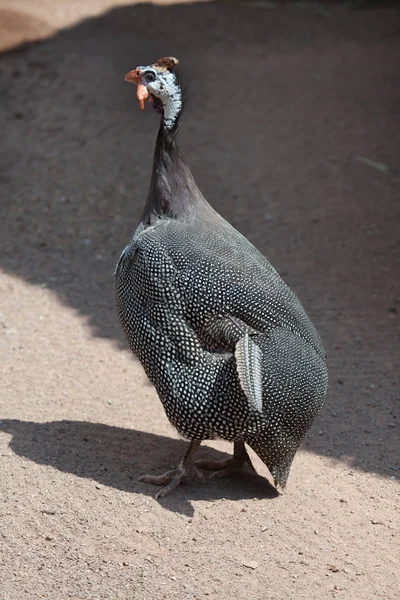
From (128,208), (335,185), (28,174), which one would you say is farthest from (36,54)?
(335,185)

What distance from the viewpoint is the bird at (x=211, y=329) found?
4.02 meters

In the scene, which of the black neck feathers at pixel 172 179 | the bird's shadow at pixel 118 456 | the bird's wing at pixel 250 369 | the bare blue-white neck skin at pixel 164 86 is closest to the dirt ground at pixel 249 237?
the bird's shadow at pixel 118 456

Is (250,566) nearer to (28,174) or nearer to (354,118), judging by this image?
(28,174)

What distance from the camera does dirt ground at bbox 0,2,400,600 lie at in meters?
3.83

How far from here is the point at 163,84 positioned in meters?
4.27

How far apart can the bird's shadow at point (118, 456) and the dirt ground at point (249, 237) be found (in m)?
0.01

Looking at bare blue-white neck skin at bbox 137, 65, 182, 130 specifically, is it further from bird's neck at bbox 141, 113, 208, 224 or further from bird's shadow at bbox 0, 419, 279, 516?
bird's shadow at bbox 0, 419, 279, 516

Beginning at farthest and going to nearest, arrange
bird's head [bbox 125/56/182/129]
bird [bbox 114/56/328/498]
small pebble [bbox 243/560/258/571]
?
bird's head [bbox 125/56/182/129] < bird [bbox 114/56/328/498] < small pebble [bbox 243/560/258/571]

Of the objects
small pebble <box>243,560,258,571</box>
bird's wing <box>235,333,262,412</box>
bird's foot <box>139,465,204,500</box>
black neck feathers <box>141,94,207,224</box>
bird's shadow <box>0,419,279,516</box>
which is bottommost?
bird's shadow <box>0,419,279,516</box>

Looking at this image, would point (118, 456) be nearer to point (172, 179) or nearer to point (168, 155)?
point (172, 179)

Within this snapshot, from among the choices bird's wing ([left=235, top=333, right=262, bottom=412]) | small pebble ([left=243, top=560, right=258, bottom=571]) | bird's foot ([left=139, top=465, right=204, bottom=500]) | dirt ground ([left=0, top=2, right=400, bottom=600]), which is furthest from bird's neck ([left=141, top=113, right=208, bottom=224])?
small pebble ([left=243, top=560, right=258, bottom=571])

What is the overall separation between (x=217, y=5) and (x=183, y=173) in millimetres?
8126

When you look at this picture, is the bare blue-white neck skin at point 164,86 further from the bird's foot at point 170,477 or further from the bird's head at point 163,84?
the bird's foot at point 170,477

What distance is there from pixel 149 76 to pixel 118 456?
196cm
